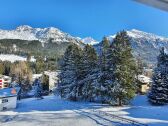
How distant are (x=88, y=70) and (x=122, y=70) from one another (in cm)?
910

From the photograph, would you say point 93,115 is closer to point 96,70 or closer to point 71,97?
point 96,70

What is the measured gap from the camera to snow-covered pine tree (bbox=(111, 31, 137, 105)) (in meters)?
38.7

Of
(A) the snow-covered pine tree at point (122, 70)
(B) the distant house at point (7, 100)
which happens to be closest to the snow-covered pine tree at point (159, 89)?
(A) the snow-covered pine tree at point (122, 70)

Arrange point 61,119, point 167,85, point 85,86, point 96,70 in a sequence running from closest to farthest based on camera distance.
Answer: point 61,119 < point 167,85 < point 96,70 < point 85,86

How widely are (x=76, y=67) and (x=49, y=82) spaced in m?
44.8

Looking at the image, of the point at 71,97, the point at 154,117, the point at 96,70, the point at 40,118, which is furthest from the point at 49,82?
the point at 154,117

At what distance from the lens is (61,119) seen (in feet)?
109

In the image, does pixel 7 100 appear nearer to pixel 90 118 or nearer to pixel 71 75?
pixel 71 75

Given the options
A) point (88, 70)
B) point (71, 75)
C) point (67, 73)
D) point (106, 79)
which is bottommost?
point (106, 79)

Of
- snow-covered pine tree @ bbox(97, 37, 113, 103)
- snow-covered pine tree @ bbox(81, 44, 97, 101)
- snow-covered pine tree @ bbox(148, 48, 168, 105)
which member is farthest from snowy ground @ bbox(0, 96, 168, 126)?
snow-covered pine tree @ bbox(81, 44, 97, 101)

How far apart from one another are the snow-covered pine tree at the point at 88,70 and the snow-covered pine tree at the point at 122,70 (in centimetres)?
530

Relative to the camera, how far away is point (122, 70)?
39.4m

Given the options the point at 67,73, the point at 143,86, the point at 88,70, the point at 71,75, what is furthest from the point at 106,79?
the point at 143,86

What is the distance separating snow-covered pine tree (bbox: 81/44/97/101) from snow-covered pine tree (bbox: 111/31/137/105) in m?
5.30
